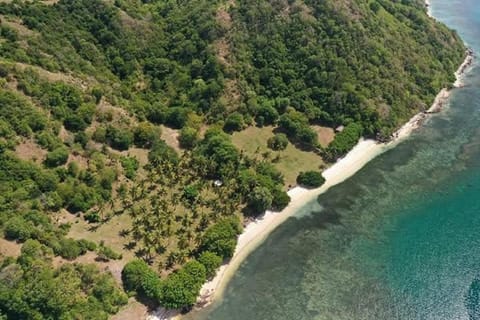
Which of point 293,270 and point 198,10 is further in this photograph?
point 198,10

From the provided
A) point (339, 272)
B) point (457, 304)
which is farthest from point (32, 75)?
point (457, 304)

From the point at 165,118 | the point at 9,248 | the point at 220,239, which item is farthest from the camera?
the point at 165,118

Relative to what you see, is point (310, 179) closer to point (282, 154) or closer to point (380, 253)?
point (282, 154)

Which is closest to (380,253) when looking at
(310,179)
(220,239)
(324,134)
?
(310,179)

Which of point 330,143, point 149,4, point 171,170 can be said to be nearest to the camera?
point 171,170

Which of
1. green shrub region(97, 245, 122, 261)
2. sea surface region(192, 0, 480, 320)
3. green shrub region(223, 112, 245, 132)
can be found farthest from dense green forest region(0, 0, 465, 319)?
sea surface region(192, 0, 480, 320)

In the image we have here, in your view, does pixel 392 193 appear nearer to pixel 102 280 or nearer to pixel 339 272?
pixel 339 272

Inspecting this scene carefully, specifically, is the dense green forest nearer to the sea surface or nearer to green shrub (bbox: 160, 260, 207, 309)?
green shrub (bbox: 160, 260, 207, 309)
